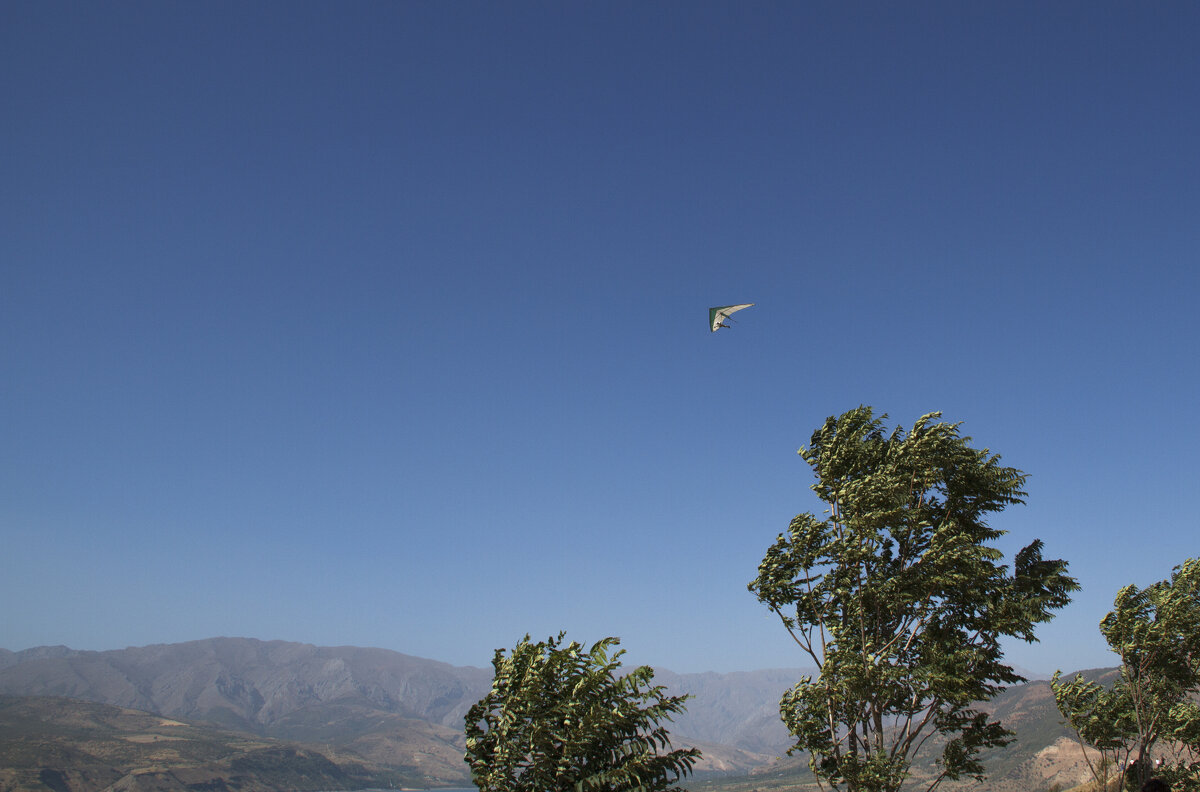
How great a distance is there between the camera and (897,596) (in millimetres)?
24094

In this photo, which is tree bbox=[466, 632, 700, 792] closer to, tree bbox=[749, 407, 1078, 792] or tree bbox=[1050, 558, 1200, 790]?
tree bbox=[749, 407, 1078, 792]

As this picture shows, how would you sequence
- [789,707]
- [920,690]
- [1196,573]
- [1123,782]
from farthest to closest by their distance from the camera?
[1123,782], [1196,573], [789,707], [920,690]

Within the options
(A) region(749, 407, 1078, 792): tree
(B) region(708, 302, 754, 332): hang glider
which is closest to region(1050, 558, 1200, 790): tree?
(A) region(749, 407, 1078, 792): tree

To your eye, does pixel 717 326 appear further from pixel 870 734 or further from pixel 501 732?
pixel 501 732

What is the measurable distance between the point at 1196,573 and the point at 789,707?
73.5ft

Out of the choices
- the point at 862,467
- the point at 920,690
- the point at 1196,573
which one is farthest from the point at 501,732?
the point at 1196,573

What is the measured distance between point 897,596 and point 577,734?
14.2 m

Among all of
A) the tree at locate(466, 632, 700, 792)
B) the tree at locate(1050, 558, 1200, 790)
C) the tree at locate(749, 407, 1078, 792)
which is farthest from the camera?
the tree at locate(1050, 558, 1200, 790)

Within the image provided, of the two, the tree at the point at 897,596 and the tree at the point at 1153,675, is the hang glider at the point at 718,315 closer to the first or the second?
the tree at the point at 897,596

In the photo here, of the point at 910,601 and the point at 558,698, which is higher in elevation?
the point at 910,601

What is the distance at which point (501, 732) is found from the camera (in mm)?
15359

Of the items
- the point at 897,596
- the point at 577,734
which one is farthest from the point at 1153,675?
the point at 577,734

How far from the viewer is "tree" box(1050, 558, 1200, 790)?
32031mm

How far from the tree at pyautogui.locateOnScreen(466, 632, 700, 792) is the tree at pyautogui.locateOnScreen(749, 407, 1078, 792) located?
33.4 ft
